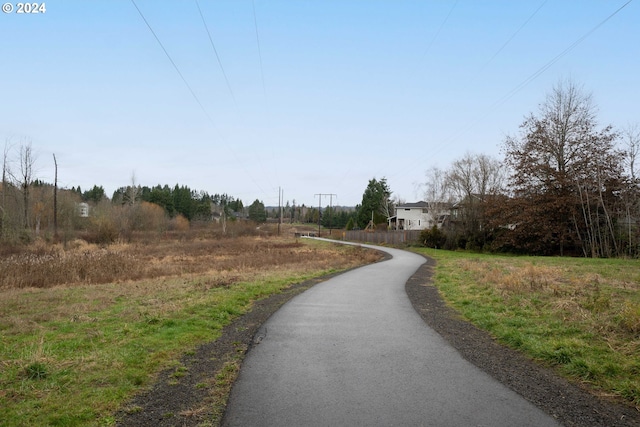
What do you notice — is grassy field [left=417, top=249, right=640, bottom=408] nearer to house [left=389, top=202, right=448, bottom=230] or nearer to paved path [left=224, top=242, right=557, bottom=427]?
paved path [left=224, top=242, right=557, bottom=427]

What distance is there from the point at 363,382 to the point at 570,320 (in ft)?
17.4

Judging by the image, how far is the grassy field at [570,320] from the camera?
5.42m

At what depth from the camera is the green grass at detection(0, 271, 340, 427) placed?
4.28 m

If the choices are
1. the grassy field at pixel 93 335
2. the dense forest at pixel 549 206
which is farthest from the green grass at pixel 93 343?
the dense forest at pixel 549 206

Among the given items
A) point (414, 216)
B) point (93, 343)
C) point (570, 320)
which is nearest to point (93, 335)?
point (93, 343)

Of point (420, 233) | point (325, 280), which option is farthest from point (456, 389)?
point (420, 233)

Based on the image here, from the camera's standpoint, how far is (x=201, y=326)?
8.23 m

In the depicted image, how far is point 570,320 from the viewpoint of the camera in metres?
8.02

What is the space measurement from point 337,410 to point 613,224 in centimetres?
3489

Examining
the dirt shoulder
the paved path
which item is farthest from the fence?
the dirt shoulder

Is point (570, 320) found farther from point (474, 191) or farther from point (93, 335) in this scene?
point (474, 191)

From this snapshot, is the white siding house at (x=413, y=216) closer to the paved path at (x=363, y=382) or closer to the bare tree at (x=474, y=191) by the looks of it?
the bare tree at (x=474, y=191)

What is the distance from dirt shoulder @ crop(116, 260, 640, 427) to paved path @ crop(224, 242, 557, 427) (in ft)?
0.80

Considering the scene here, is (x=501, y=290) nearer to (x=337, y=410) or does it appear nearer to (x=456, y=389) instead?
(x=456, y=389)
